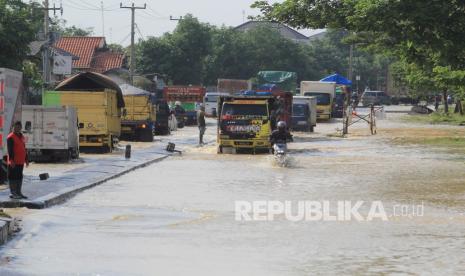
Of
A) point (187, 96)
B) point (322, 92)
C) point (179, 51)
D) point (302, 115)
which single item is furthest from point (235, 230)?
point (179, 51)

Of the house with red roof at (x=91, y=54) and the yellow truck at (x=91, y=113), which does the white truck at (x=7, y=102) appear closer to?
the yellow truck at (x=91, y=113)

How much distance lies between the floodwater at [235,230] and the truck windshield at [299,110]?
29.7 metres

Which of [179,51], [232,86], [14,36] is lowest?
[232,86]

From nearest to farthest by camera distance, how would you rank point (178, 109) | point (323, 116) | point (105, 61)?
point (178, 109)
point (323, 116)
point (105, 61)

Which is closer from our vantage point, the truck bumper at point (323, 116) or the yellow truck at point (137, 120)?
the yellow truck at point (137, 120)

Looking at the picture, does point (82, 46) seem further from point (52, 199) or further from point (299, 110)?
point (52, 199)

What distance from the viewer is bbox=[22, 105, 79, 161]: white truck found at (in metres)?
31.6

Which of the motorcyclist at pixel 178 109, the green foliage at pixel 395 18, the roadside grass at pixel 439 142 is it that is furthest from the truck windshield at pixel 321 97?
the green foliage at pixel 395 18

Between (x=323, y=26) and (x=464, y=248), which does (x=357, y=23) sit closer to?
(x=323, y=26)

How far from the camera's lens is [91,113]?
1438 inches

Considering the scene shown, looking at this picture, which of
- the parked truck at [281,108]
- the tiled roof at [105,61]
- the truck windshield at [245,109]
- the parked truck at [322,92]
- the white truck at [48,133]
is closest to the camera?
the white truck at [48,133]

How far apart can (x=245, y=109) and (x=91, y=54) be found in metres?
53.3

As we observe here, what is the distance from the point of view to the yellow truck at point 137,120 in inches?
1852

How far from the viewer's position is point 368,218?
17.6 metres
